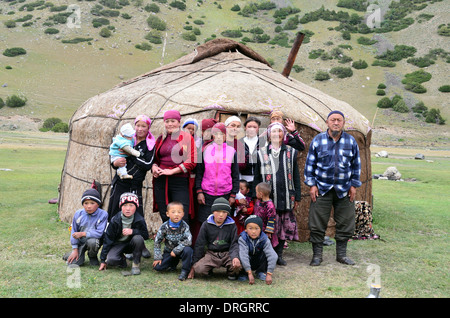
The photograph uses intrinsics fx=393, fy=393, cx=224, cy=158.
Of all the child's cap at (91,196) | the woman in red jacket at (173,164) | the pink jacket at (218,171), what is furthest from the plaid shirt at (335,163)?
the child's cap at (91,196)

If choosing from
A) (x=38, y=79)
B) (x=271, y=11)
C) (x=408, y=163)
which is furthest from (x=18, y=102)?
(x=271, y=11)

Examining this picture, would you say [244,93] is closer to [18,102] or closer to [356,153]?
[356,153]

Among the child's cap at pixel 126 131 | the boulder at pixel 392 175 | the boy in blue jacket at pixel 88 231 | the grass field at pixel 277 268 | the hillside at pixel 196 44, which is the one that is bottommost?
the grass field at pixel 277 268

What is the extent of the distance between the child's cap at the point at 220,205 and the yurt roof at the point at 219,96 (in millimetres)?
1740

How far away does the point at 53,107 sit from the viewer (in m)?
30.5

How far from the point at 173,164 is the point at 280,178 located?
1072 millimetres

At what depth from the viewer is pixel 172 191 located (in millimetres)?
3816

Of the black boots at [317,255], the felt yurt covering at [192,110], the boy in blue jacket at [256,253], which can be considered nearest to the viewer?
the boy in blue jacket at [256,253]

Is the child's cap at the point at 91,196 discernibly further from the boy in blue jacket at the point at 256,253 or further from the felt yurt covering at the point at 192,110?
the boy in blue jacket at the point at 256,253

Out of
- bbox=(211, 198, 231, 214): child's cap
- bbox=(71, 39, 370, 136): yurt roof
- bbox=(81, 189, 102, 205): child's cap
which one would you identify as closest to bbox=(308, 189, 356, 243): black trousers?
bbox=(211, 198, 231, 214): child's cap

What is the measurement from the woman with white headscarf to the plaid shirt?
0.67 ft

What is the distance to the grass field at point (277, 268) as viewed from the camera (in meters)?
3.16

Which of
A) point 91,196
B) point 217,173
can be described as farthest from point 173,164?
point 91,196

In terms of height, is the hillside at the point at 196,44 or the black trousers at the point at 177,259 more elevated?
the hillside at the point at 196,44
